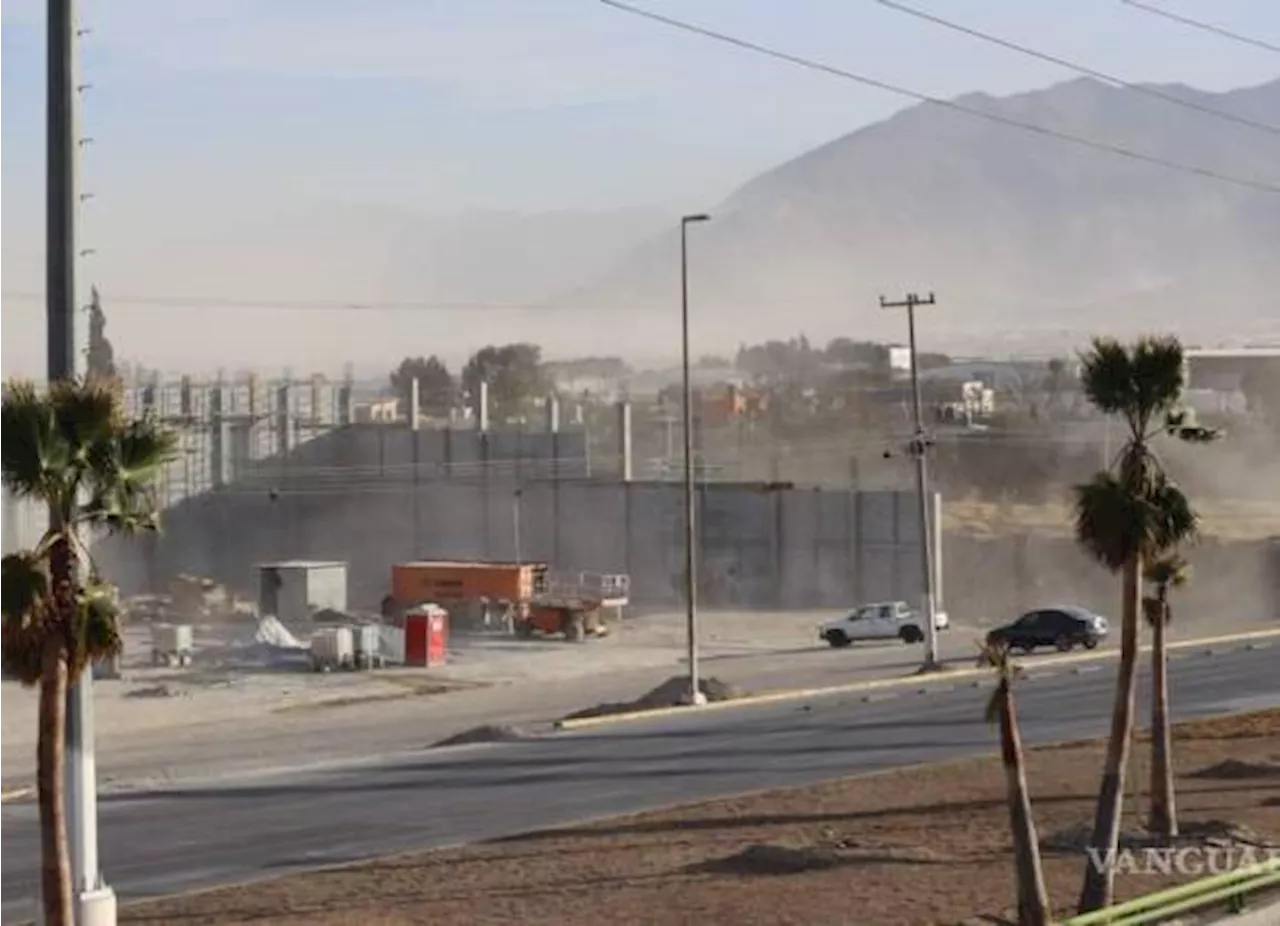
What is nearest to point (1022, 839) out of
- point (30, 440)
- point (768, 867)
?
point (768, 867)

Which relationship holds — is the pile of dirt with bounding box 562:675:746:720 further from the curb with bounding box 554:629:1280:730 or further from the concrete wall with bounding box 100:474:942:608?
the concrete wall with bounding box 100:474:942:608

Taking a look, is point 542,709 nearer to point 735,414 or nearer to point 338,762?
point 338,762

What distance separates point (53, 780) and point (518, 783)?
1906 centimetres

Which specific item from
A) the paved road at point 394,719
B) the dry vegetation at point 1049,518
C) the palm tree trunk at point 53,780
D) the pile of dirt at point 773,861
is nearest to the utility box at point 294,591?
the paved road at point 394,719

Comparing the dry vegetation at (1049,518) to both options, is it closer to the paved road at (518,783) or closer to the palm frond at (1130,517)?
the paved road at (518,783)

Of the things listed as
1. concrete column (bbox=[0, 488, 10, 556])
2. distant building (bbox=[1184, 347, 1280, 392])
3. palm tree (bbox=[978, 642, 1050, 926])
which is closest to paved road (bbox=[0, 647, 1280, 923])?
palm tree (bbox=[978, 642, 1050, 926])

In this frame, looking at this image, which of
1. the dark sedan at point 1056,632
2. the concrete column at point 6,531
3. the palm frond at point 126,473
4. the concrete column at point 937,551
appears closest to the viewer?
the palm frond at point 126,473

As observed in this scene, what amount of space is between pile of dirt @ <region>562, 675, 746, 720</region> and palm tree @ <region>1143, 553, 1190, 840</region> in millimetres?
23658

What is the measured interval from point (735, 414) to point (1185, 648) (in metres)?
133

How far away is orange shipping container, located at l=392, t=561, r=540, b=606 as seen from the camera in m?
83.4

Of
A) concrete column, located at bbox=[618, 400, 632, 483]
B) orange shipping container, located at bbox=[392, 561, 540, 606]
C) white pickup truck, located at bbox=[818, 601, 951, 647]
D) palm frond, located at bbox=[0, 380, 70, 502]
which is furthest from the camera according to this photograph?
concrete column, located at bbox=[618, 400, 632, 483]

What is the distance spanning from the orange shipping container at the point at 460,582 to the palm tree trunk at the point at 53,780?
6905cm

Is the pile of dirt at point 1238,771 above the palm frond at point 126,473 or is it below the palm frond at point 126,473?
below

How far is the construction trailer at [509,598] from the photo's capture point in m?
80.7
